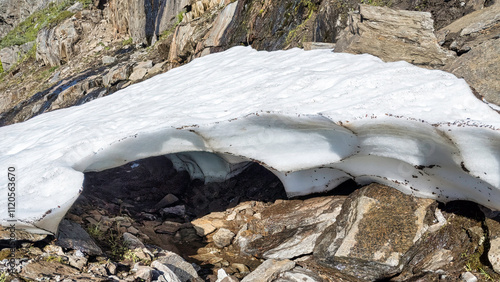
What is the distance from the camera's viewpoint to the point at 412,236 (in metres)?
3.52

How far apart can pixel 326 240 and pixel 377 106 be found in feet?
4.93

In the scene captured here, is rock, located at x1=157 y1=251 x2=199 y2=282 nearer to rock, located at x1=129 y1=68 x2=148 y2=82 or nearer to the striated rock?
rock, located at x1=129 y1=68 x2=148 y2=82

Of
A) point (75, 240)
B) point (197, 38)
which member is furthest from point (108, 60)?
point (75, 240)

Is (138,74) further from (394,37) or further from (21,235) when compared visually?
(21,235)

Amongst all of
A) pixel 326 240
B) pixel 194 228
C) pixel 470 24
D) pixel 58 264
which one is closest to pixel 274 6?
pixel 470 24

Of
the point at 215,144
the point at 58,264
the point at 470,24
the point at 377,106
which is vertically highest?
Answer: the point at 470,24

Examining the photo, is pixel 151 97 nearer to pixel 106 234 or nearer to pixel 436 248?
pixel 106 234

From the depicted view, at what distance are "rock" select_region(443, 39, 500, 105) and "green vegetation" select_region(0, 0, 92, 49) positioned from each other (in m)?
26.7

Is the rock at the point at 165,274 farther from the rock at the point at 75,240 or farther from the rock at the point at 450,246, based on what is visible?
the rock at the point at 450,246

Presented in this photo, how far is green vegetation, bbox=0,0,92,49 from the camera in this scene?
27272mm

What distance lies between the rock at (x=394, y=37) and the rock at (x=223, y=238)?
276 centimetres

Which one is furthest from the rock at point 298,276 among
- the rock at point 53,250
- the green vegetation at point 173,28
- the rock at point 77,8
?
the rock at point 77,8

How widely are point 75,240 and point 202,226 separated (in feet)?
5.70

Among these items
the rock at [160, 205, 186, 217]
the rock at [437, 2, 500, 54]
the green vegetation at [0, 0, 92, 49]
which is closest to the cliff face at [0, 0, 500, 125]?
the rock at [437, 2, 500, 54]
